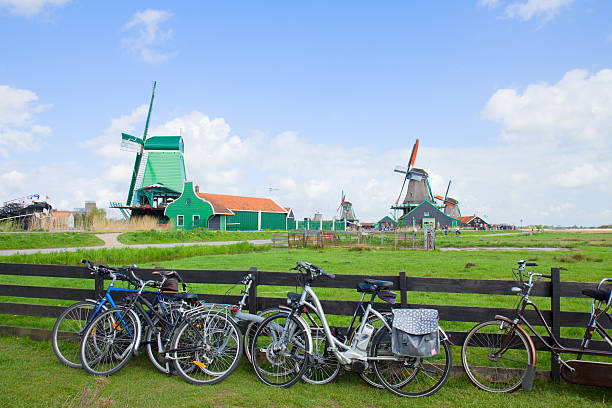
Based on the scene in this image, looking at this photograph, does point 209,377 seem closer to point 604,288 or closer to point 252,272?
point 252,272

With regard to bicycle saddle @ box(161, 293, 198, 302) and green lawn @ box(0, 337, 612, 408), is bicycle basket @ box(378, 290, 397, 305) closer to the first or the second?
green lawn @ box(0, 337, 612, 408)

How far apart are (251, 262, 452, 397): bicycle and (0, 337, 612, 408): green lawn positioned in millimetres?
151

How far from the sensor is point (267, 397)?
4023mm

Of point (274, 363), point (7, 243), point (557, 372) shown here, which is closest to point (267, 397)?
point (274, 363)

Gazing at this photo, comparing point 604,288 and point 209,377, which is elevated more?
point 604,288

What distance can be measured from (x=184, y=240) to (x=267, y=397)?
28536 mm

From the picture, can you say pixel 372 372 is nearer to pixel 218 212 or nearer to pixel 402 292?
pixel 402 292

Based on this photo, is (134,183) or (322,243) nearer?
(322,243)

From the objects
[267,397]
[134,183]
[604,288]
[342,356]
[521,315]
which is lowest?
[267,397]

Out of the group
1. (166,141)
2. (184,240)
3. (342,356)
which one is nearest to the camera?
(342,356)

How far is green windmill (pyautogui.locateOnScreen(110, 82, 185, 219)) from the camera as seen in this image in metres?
50.3

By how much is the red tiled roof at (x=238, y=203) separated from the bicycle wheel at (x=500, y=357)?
149 feet

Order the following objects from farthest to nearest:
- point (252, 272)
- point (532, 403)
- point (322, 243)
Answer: point (322, 243) → point (252, 272) → point (532, 403)

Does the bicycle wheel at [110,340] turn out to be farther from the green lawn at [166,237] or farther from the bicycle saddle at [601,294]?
the green lawn at [166,237]
